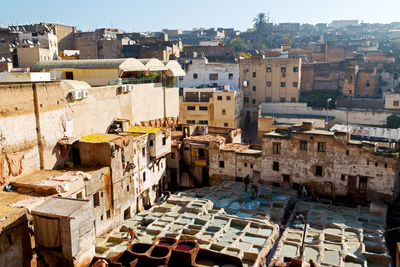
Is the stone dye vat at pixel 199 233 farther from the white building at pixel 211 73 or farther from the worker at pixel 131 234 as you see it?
A: the white building at pixel 211 73

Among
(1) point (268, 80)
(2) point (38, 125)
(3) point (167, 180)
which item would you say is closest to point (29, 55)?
(3) point (167, 180)

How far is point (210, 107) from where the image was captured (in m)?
49.4

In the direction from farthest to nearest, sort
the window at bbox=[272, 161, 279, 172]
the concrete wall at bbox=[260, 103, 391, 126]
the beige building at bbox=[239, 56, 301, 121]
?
the beige building at bbox=[239, 56, 301, 121] → the concrete wall at bbox=[260, 103, 391, 126] → the window at bbox=[272, 161, 279, 172]

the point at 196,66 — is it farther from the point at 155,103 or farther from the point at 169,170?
the point at 169,170

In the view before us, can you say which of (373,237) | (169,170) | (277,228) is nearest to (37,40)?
(169,170)

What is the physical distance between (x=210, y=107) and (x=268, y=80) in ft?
33.1

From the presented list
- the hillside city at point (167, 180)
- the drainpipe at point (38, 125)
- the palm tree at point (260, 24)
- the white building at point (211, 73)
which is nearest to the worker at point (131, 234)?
the hillside city at point (167, 180)

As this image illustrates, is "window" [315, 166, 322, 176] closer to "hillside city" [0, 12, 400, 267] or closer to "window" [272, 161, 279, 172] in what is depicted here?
"hillside city" [0, 12, 400, 267]

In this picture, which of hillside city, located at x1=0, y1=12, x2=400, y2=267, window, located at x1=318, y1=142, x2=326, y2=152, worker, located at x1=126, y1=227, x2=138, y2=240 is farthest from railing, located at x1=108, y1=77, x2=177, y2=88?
window, located at x1=318, y1=142, x2=326, y2=152

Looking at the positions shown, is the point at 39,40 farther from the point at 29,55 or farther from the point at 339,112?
the point at 339,112

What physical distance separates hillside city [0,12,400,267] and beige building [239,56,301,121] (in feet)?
21.2

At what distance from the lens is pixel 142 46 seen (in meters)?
58.7

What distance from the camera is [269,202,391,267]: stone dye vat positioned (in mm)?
20828

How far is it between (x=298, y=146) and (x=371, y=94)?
1110 inches
